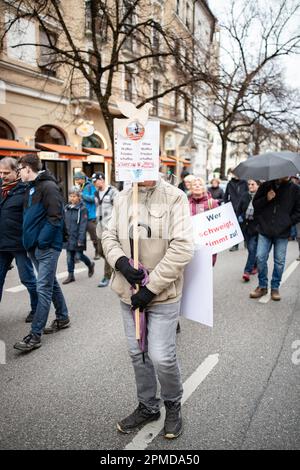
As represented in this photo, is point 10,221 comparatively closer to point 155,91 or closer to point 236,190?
point 236,190

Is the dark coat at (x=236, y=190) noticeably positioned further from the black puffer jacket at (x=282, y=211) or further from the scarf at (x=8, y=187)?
the scarf at (x=8, y=187)

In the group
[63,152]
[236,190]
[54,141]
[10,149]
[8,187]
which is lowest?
[236,190]

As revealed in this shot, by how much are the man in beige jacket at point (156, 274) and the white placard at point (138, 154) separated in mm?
94

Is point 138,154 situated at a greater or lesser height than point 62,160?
lesser

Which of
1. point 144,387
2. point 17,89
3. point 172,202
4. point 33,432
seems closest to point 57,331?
point 33,432

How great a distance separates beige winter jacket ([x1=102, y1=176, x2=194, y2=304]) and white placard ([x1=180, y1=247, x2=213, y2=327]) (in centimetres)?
23

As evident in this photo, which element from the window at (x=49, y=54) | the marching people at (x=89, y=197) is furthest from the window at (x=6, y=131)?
the marching people at (x=89, y=197)

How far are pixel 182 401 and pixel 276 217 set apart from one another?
3104mm

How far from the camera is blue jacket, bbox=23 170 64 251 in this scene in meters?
3.64

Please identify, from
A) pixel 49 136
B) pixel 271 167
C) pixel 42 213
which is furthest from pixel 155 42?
pixel 49 136

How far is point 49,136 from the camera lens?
16.4 metres

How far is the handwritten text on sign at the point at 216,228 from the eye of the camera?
3.75 m

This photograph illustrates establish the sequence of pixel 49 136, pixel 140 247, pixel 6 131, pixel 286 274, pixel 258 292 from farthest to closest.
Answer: pixel 49 136 → pixel 6 131 → pixel 286 274 → pixel 258 292 → pixel 140 247

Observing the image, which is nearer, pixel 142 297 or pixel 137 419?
pixel 142 297
